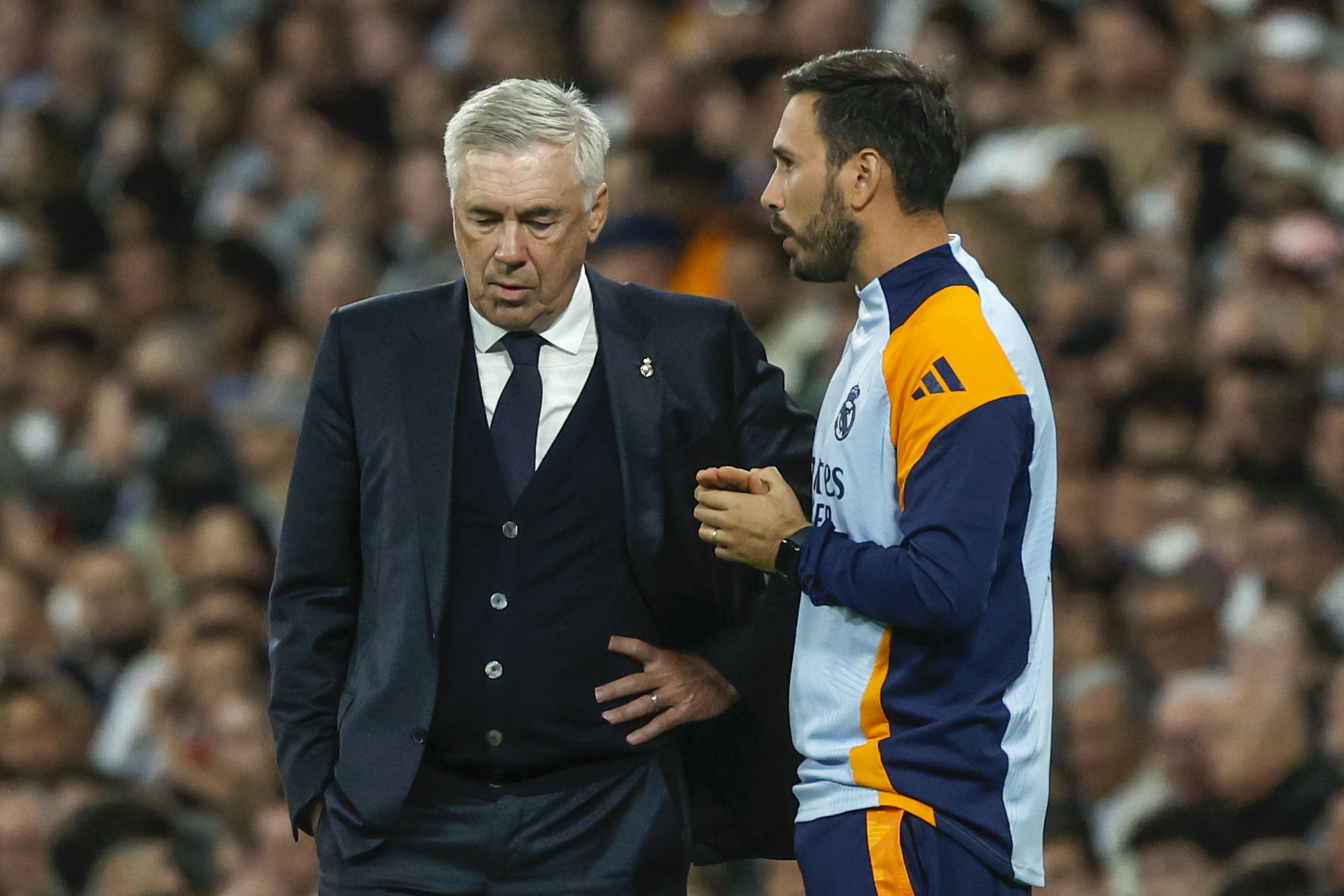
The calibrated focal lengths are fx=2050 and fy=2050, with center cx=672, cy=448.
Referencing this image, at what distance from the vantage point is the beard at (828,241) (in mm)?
2895

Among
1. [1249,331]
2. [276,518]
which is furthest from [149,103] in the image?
[1249,331]

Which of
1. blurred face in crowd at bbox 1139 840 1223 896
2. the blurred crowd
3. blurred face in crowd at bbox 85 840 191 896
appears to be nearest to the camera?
blurred face in crowd at bbox 1139 840 1223 896

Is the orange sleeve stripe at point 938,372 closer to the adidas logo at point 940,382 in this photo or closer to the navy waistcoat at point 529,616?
the adidas logo at point 940,382

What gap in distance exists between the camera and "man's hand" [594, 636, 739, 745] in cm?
307

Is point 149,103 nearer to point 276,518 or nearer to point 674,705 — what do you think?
point 276,518

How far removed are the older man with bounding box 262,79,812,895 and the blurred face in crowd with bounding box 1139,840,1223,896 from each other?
1.57 metres

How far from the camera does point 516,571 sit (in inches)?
120

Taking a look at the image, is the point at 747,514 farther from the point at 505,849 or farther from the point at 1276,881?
the point at 1276,881

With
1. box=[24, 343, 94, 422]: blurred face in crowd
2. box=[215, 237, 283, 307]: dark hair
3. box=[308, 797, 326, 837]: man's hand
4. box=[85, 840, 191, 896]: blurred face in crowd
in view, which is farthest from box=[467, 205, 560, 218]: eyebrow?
box=[24, 343, 94, 422]: blurred face in crowd

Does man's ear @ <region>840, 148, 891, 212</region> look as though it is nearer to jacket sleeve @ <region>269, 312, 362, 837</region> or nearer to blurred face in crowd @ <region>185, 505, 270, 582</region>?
jacket sleeve @ <region>269, 312, 362, 837</region>

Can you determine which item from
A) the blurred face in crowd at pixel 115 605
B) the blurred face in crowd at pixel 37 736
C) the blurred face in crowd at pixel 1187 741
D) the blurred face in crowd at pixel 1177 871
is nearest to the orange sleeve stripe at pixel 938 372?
the blurred face in crowd at pixel 1177 871

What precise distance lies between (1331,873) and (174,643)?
364 cm

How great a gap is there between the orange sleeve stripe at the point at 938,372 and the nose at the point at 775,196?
0.28 meters

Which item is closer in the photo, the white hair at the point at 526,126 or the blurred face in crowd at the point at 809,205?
the blurred face in crowd at the point at 809,205
